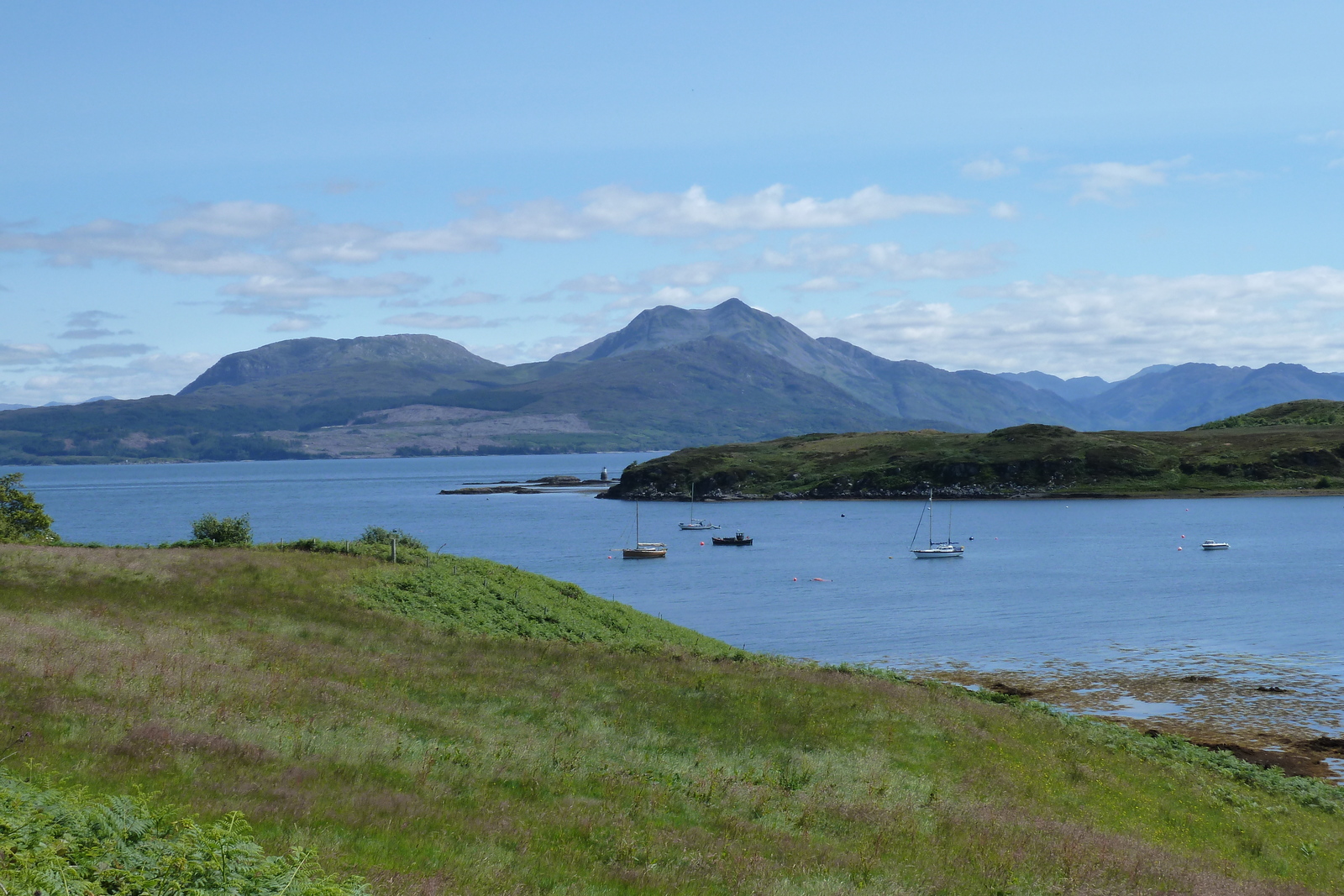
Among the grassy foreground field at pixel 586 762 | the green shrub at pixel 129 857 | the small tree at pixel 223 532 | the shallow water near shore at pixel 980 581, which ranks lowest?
the shallow water near shore at pixel 980 581

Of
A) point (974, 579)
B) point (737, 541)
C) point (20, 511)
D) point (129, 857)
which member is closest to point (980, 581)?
point (974, 579)

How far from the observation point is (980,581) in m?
115

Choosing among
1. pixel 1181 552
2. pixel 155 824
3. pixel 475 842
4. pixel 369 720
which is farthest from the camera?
pixel 1181 552

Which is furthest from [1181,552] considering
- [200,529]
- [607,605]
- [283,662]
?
[283,662]

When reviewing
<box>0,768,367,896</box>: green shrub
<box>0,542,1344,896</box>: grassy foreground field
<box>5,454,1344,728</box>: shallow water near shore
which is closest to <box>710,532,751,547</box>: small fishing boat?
<box>5,454,1344,728</box>: shallow water near shore

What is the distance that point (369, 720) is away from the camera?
2244 cm

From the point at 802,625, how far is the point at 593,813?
6970cm

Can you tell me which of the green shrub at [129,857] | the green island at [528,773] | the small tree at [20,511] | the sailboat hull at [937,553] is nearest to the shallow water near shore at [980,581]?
the sailboat hull at [937,553]

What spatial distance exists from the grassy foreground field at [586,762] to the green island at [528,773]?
9 centimetres

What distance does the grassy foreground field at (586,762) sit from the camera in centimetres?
1519

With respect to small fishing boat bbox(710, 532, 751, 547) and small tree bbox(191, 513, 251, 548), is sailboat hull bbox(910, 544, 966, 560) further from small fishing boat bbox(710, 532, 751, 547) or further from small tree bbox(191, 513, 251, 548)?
small tree bbox(191, 513, 251, 548)

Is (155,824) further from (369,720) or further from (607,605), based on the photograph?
(607,605)

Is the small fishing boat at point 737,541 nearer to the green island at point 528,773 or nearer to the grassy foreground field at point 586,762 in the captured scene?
the green island at point 528,773

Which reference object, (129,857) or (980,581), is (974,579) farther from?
(129,857)
